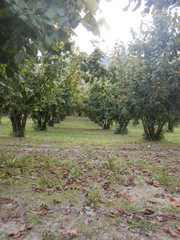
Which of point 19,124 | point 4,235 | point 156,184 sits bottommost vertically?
point 4,235

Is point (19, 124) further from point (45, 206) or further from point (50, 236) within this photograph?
point (50, 236)

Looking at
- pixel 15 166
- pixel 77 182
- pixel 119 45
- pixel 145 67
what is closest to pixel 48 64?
pixel 119 45

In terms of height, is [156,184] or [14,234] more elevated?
[156,184]

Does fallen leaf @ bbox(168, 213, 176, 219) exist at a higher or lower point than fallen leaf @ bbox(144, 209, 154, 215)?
lower

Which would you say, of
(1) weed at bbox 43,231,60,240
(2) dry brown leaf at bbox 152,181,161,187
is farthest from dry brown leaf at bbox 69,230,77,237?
(2) dry brown leaf at bbox 152,181,161,187

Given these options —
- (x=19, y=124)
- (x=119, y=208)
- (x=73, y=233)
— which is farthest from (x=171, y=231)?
(x=19, y=124)

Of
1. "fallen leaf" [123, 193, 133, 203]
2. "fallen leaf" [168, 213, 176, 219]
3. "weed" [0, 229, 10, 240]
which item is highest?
"fallen leaf" [123, 193, 133, 203]

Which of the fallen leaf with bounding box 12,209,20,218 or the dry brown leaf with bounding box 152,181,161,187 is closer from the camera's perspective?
the fallen leaf with bounding box 12,209,20,218

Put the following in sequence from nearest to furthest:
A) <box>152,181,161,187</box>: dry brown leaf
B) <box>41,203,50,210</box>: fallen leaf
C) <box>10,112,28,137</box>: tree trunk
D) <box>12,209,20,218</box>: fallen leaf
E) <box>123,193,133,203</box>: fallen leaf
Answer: <box>12,209,20,218</box>: fallen leaf
<box>41,203,50,210</box>: fallen leaf
<box>123,193,133,203</box>: fallen leaf
<box>152,181,161,187</box>: dry brown leaf
<box>10,112,28,137</box>: tree trunk

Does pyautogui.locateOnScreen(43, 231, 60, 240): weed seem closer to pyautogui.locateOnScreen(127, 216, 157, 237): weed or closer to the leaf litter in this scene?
the leaf litter

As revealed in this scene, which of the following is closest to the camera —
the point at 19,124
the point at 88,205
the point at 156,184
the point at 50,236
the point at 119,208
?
the point at 50,236

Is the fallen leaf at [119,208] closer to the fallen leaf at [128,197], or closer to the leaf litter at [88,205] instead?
the leaf litter at [88,205]

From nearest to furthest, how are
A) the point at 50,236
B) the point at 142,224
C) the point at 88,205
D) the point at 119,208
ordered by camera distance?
1. the point at 50,236
2. the point at 142,224
3. the point at 119,208
4. the point at 88,205

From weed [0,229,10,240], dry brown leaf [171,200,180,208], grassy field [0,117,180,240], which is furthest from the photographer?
dry brown leaf [171,200,180,208]
